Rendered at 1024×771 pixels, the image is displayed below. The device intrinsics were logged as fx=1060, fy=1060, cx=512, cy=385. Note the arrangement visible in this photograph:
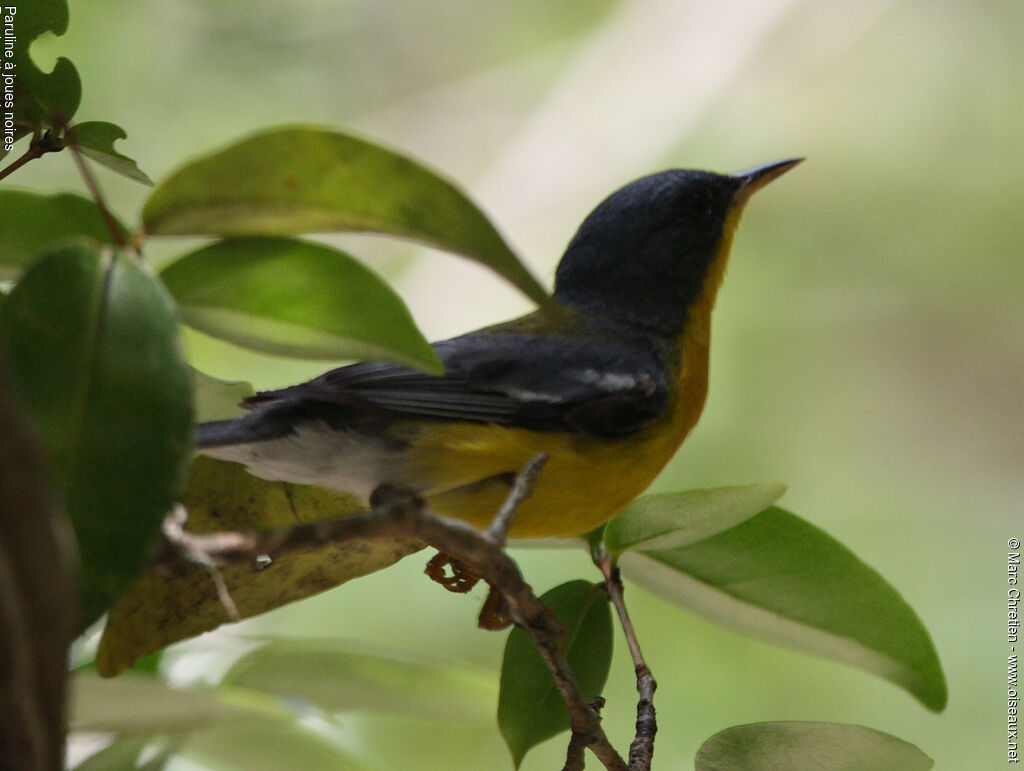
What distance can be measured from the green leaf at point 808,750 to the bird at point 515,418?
59 cm

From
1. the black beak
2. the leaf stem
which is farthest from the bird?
the leaf stem

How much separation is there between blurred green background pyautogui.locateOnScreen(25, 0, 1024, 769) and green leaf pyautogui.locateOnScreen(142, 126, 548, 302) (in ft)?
13.4

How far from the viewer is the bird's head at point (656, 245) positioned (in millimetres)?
2822

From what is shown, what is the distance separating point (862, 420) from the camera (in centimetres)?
660

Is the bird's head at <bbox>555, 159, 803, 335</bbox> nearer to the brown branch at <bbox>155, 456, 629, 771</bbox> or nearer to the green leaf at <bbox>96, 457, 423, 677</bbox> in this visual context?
the green leaf at <bbox>96, 457, 423, 677</bbox>

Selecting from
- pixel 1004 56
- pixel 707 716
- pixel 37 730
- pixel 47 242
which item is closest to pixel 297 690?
pixel 47 242

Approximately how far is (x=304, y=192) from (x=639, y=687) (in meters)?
0.88

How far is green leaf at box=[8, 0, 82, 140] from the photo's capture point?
52.1 inches

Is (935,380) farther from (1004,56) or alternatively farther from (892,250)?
(1004,56)

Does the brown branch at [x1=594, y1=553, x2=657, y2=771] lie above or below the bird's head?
below

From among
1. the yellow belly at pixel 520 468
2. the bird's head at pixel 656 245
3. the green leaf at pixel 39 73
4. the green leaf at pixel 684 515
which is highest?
the green leaf at pixel 39 73

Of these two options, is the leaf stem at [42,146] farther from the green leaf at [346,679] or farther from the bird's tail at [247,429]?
the green leaf at [346,679]

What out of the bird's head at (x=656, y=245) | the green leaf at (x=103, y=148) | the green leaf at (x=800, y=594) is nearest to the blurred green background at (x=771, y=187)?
the bird's head at (x=656, y=245)

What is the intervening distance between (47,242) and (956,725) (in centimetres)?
490
